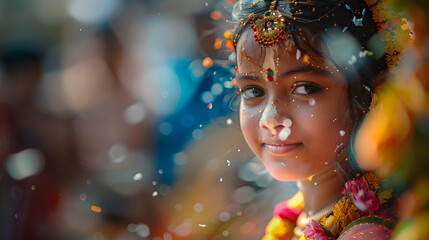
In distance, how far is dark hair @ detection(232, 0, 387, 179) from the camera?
853 mm

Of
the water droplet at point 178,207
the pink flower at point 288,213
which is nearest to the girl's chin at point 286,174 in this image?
the pink flower at point 288,213

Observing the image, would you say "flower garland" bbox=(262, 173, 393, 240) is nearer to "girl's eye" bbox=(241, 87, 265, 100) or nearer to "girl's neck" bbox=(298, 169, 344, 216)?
"girl's neck" bbox=(298, 169, 344, 216)

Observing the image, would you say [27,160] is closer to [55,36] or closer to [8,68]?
[8,68]

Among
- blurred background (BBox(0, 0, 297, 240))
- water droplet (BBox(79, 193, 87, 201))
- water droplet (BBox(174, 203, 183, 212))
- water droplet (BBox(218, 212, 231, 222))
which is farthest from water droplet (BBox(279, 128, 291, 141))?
water droplet (BBox(79, 193, 87, 201))

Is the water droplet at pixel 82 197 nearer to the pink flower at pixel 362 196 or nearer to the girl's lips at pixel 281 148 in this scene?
the girl's lips at pixel 281 148

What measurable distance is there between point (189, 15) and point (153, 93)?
40cm

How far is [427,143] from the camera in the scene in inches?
10.5

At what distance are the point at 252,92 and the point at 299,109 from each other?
15 cm

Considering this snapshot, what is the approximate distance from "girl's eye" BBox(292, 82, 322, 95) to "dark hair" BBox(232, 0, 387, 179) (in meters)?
0.06

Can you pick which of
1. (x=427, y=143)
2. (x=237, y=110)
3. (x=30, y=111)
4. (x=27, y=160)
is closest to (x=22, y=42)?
(x=30, y=111)

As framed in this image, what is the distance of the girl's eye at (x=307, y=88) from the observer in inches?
34.1

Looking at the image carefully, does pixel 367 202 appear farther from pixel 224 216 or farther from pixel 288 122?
pixel 224 216

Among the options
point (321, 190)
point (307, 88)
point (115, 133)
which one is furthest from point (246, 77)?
point (115, 133)

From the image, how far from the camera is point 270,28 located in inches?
34.1
